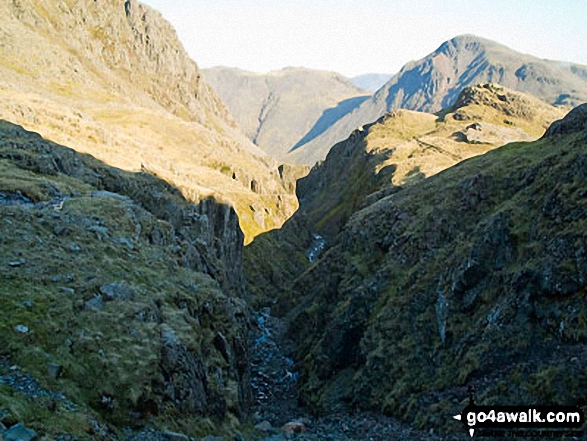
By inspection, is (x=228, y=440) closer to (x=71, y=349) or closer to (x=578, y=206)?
(x=71, y=349)

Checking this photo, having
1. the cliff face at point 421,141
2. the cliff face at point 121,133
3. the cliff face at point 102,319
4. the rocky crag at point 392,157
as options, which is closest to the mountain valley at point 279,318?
the cliff face at point 102,319

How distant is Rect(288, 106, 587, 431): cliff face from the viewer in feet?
98.7

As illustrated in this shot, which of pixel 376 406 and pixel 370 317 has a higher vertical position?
pixel 370 317

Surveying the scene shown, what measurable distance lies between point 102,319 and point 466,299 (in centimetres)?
2955

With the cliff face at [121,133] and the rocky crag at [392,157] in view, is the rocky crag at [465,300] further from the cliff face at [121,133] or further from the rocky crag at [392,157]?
the cliff face at [121,133]

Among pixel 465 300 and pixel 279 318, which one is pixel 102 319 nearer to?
pixel 465 300

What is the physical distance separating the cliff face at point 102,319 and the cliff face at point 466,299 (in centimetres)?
1290

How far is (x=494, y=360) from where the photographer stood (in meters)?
31.8

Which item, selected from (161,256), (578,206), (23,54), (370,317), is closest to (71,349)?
(161,256)

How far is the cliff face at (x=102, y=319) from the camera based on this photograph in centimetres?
1859

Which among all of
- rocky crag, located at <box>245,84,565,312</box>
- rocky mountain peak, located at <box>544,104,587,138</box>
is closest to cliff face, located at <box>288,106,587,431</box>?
rocky mountain peak, located at <box>544,104,587,138</box>

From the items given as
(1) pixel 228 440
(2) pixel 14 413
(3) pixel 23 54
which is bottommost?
(1) pixel 228 440

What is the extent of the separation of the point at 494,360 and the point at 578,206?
14118 millimetres

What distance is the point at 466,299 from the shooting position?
38.6 metres
